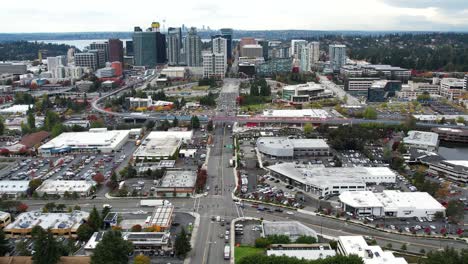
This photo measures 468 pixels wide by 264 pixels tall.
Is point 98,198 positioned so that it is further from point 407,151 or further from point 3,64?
point 3,64

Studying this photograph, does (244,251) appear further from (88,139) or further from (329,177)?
(88,139)

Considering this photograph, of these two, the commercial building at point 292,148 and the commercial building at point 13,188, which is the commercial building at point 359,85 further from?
the commercial building at point 13,188

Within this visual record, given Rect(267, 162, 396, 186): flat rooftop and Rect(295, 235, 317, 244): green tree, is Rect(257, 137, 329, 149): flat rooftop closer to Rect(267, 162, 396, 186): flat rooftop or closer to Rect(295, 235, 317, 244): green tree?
Rect(267, 162, 396, 186): flat rooftop

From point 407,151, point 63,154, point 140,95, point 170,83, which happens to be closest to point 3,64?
point 170,83

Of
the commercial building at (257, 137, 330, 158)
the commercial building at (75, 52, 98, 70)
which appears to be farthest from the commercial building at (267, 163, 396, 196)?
the commercial building at (75, 52, 98, 70)

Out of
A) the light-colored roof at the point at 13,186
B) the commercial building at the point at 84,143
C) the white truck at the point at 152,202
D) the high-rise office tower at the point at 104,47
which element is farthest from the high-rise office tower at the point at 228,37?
the white truck at the point at 152,202

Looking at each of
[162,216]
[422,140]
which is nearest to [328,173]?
[162,216]

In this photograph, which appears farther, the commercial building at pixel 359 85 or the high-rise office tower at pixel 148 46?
the high-rise office tower at pixel 148 46
